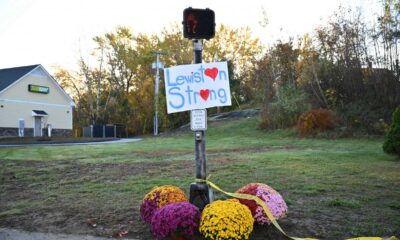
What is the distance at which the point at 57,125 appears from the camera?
42.8 metres

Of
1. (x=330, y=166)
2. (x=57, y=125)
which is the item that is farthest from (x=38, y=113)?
(x=330, y=166)

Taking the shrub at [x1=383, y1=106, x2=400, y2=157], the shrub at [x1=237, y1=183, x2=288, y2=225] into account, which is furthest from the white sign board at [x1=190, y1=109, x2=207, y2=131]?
the shrub at [x1=383, y1=106, x2=400, y2=157]

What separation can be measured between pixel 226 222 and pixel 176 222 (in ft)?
1.82

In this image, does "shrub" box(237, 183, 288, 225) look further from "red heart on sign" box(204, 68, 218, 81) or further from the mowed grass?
"red heart on sign" box(204, 68, 218, 81)

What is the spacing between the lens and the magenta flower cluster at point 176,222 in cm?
417

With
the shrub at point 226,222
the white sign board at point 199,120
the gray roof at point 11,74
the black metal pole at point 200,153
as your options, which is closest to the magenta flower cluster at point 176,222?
the shrub at point 226,222

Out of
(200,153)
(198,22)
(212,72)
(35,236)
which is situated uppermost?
(198,22)

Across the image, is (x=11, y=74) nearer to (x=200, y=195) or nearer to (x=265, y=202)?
(x=200, y=195)

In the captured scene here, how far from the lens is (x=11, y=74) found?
4003 centimetres

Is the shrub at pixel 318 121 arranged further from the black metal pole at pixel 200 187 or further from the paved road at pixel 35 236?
the paved road at pixel 35 236

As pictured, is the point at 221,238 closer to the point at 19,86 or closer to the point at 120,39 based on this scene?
the point at 19,86

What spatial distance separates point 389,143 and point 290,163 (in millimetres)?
2812

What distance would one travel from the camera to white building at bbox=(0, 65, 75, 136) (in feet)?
123

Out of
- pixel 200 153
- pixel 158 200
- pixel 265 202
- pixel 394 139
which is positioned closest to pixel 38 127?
pixel 394 139
